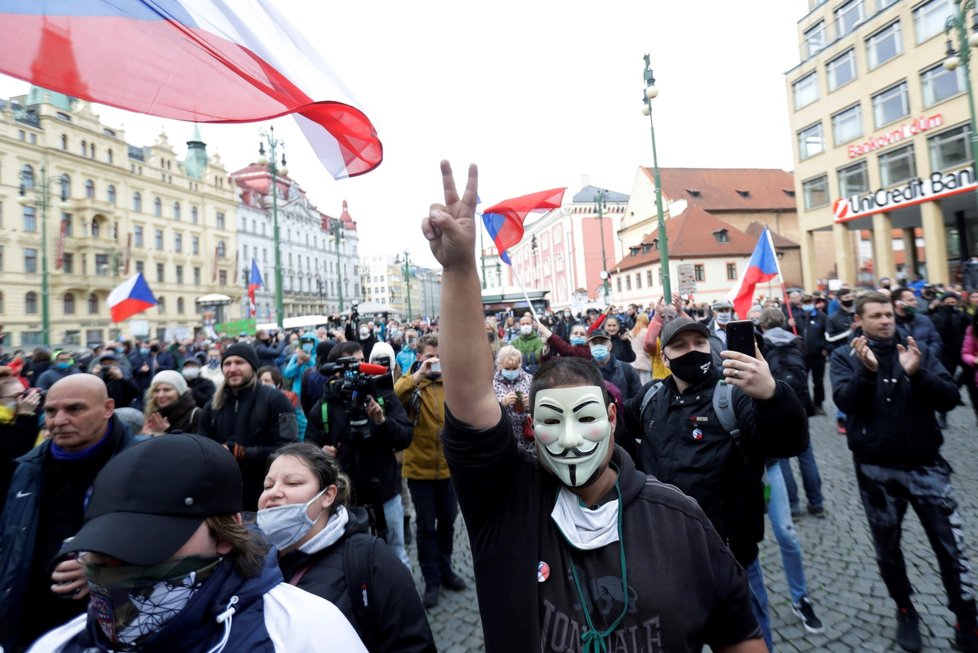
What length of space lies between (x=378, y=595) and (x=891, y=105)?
114ft

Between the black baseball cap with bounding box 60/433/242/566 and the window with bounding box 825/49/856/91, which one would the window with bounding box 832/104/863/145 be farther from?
the black baseball cap with bounding box 60/433/242/566

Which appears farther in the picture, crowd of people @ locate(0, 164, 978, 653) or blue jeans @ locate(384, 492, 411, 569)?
blue jeans @ locate(384, 492, 411, 569)

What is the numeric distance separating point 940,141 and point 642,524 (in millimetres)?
32250

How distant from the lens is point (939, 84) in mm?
24734

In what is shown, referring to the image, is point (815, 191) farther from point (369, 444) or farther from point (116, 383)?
point (116, 383)

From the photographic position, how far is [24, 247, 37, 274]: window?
Answer: 40844mm

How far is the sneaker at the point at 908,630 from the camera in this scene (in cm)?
321

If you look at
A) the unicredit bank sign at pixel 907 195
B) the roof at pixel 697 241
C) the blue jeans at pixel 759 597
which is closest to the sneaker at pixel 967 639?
the blue jeans at pixel 759 597

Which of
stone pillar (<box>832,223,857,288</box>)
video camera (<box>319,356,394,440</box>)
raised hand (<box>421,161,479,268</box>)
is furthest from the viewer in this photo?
stone pillar (<box>832,223,857,288</box>)

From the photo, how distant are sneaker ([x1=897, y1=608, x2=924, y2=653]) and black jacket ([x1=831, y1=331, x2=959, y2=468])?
89 centimetres

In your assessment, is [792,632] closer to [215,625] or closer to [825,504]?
[825,504]

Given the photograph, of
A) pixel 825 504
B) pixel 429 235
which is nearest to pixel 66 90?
pixel 429 235

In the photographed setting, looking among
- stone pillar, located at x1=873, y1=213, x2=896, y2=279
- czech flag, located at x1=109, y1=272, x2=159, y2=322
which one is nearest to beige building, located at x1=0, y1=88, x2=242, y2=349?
czech flag, located at x1=109, y1=272, x2=159, y2=322

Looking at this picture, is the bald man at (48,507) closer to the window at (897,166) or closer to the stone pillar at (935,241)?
the stone pillar at (935,241)
